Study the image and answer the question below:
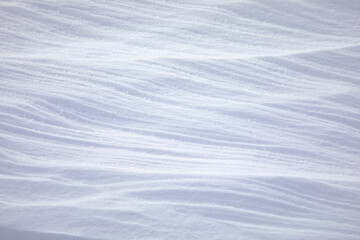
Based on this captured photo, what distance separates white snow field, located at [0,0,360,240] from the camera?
84cm

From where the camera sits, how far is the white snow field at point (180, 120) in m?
0.84

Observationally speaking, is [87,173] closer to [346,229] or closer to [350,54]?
[346,229]

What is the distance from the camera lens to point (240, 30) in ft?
4.66

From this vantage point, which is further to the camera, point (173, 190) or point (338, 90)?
point (338, 90)

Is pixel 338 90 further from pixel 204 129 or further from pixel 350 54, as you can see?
pixel 204 129

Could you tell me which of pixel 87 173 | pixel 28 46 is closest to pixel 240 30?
pixel 28 46

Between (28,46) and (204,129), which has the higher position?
(28,46)

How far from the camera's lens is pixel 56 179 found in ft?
2.99

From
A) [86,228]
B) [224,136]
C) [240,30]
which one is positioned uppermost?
[240,30]

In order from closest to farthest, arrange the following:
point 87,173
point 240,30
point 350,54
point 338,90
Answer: point 87,173, point 338,90, point 350,54, point 240,30

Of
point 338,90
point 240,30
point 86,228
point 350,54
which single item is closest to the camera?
point 86,228

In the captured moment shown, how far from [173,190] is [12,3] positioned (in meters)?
0.92

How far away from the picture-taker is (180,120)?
1094 millimetres

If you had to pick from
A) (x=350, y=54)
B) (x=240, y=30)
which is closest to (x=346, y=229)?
(x=350, y=54)
